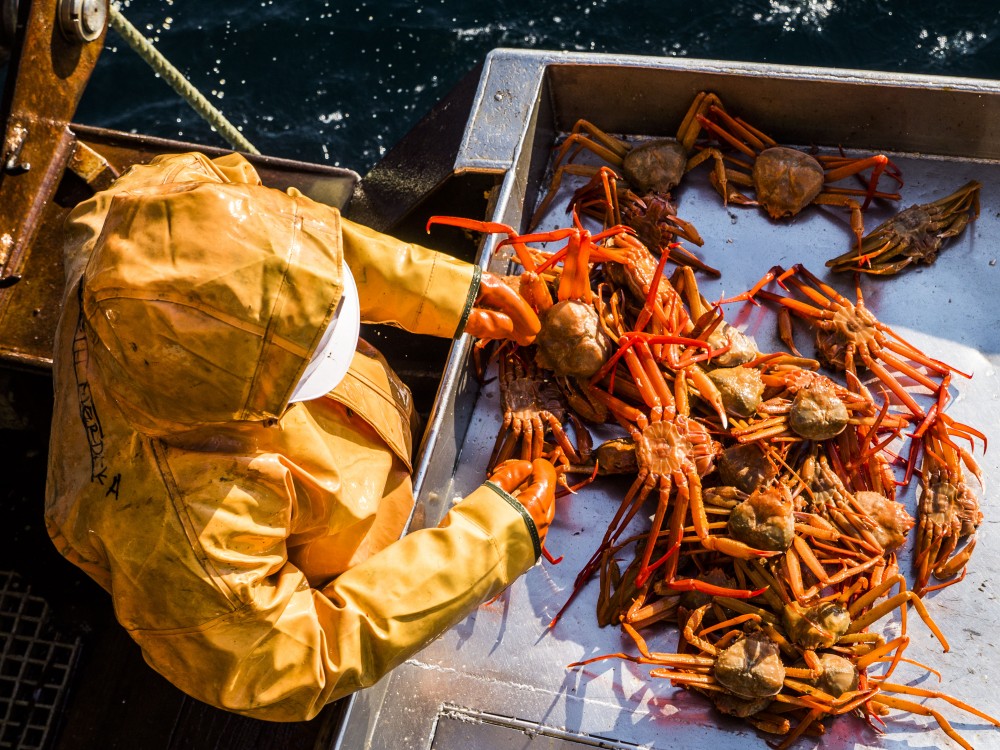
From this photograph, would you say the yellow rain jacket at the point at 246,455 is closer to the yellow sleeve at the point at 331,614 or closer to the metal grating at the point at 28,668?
the yellow sleeve at the point at 331,614

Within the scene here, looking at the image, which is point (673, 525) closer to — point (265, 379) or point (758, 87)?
point (265, 379)

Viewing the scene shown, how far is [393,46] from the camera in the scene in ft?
20.9

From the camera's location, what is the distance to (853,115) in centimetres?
389

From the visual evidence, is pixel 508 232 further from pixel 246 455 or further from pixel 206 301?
pixel 206 301

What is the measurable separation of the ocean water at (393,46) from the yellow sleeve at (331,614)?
3.99 metres

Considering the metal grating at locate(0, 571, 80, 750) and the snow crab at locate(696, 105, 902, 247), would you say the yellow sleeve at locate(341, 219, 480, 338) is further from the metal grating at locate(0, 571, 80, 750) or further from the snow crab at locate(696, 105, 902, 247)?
the metal grating at locate(0, 571, 80, 750)

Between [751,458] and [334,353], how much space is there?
168 centimetres

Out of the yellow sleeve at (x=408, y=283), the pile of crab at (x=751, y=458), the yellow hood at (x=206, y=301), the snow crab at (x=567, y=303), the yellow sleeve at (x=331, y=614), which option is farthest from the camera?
the snow crab at (x=567, y=303)

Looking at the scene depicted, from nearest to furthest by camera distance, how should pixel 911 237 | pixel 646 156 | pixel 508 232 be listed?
pixel 508 232, pixel 911 237, pixel 646 156

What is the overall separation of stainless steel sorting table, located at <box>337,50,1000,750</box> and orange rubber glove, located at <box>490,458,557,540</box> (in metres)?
0.30

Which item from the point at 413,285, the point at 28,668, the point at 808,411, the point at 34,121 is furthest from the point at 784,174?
the point at 28,668

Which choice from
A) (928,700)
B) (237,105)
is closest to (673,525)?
(928,700)

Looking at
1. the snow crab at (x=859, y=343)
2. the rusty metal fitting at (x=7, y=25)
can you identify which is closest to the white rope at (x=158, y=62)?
the rusty metal fitting at (x=7, y=25)

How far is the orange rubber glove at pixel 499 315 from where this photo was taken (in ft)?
10.1
